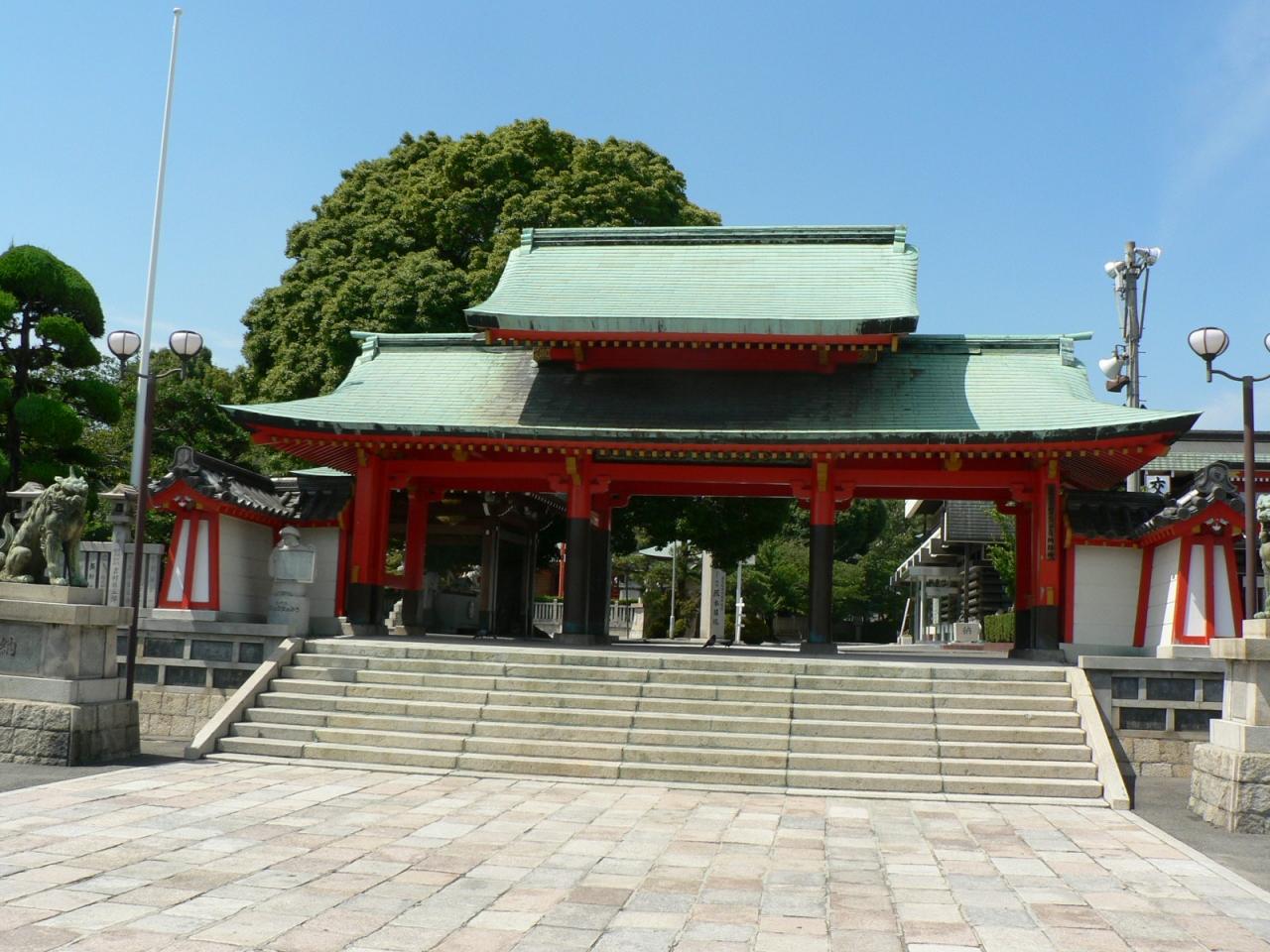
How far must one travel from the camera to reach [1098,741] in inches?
526

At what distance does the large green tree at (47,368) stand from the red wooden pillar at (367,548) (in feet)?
32.9

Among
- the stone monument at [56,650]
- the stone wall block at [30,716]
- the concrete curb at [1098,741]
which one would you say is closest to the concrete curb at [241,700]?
the stone monument at [56,650]

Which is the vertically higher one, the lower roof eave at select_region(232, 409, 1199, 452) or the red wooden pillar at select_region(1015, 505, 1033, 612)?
the lower roof eave at select_region(232, 409, 1199, 452)

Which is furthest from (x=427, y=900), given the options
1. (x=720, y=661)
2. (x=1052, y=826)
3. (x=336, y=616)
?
(x=336, y=616)

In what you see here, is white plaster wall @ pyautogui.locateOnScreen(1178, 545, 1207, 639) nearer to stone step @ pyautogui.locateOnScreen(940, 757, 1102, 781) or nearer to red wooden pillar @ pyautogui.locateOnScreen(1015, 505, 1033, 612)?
red wooden pillar @ pyautogui.locateOnScreen(1015, 505, 1033, 612)

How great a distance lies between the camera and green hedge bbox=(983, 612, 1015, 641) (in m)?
31.9

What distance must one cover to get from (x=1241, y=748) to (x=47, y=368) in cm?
2577

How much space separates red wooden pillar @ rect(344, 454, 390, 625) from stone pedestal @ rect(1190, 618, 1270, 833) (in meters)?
12.3

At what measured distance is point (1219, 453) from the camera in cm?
3278

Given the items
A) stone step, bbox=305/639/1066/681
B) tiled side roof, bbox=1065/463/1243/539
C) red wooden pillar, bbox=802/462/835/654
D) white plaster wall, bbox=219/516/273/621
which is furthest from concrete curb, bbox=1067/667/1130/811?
white plaster wall, bbox=219/516/273/621

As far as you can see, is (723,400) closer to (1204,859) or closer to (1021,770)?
(1021,770)

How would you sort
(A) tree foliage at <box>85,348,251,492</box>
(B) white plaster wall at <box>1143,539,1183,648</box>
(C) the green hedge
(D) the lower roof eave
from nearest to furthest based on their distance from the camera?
(B) white plaster wall at <box>1143,539,1183,648</box> → (D) the lower roof eave → (A) tree foliage at <box>85,348,251,492</box> → (C) the green hedge

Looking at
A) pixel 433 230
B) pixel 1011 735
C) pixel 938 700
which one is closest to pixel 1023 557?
pixel 938 700

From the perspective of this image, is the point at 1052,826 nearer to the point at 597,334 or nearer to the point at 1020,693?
the point at 1020,693
